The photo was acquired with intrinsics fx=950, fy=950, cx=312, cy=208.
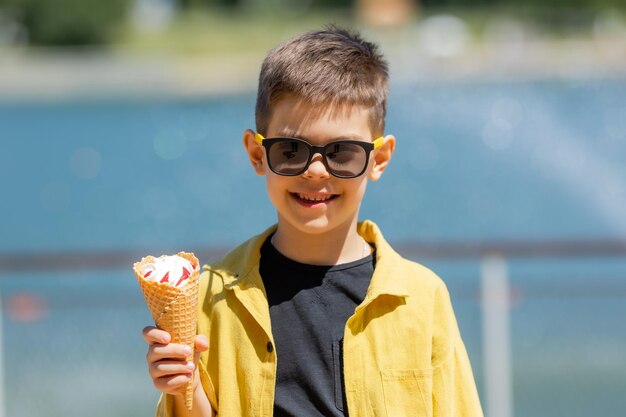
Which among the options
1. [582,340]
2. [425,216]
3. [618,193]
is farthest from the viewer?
[618,193]

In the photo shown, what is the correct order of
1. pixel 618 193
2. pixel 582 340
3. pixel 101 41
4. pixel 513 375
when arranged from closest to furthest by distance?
pixel 513 375, pixel 582 340, pixel 618 193, pixel 101 41

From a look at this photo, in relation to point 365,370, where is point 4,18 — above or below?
above

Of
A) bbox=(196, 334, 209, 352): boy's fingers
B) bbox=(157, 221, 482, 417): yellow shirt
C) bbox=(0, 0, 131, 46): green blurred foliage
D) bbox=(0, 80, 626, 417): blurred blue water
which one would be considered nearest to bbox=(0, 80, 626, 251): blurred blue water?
bbox=(0, 80, 626, 417): blurred blue water

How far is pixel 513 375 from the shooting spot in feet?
15.0

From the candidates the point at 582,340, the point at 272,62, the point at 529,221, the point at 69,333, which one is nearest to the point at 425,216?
the point at 529,221

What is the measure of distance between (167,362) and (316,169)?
1.65 ft

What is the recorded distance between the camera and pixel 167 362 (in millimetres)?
1882

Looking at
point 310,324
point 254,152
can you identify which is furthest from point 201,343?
point 254,152

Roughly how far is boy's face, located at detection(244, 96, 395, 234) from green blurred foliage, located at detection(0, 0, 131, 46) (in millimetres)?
35664

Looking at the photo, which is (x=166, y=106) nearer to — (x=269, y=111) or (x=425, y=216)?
(x=425, y=216)

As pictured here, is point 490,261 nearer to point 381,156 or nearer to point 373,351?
point 381,156

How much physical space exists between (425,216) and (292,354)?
12.2 meters

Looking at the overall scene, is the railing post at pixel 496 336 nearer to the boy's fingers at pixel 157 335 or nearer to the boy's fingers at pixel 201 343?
the boy's fingers at pixel 201 343

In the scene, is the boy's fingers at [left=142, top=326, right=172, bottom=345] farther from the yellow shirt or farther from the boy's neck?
the boy's neck
